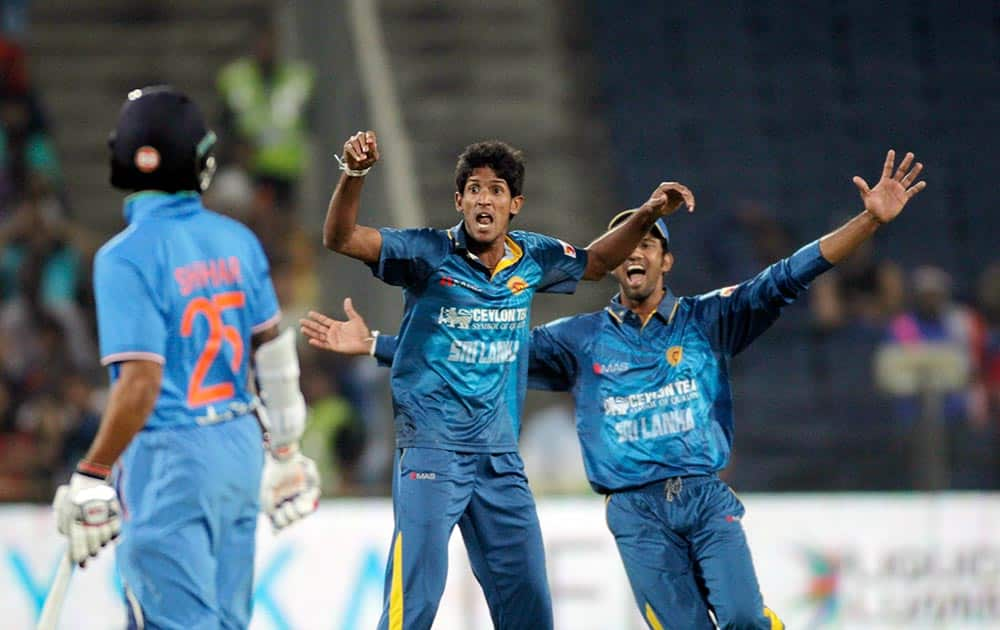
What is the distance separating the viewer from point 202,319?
4742 millimetres

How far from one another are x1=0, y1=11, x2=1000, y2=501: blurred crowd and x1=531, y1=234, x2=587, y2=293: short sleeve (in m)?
4.45

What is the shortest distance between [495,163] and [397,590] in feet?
5.23

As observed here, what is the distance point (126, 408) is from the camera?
4.52 m

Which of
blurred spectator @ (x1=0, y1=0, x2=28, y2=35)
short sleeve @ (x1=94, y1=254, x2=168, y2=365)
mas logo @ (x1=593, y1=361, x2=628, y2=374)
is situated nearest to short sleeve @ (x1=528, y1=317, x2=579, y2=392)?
mas logo @ (x1=593, y1=361, x2=628, y2=374)

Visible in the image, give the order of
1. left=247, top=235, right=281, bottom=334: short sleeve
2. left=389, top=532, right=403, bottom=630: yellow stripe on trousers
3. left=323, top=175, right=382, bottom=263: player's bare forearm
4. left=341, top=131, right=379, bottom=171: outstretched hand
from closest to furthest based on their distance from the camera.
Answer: left=247, top=235, right=281, bottom=334: short sleeve
left=341, top=131, right=379, bottom=171: outstretched hand
left=323, top=175, right=382, bottom=263: player's bare forearm
left=389, top=532, right=403, bottom=630: yellow stripe on trousers

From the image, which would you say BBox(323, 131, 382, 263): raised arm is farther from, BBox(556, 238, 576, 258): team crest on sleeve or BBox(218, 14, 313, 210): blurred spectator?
BBox(218, 14, 313, 210): blurred spectator

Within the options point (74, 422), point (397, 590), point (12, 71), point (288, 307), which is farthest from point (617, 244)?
point (12, 71)

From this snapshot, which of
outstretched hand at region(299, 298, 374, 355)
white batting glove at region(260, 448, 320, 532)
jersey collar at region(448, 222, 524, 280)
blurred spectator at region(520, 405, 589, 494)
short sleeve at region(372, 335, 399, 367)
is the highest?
jersey collar at region(448, 222, 524, 280)

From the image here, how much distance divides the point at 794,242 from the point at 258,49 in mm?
4705

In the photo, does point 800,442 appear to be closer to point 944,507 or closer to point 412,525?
point 944,507

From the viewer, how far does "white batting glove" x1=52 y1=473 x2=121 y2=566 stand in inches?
180

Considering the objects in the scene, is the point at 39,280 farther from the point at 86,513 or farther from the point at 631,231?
the point at 86,513

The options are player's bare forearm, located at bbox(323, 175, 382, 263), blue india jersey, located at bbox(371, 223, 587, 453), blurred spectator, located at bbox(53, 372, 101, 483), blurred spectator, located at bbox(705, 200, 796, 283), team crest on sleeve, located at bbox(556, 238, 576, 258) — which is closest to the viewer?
player's bare forearm, located at bbox(323, 175, 382, 263)

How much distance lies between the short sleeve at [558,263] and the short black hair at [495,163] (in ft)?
0.94
